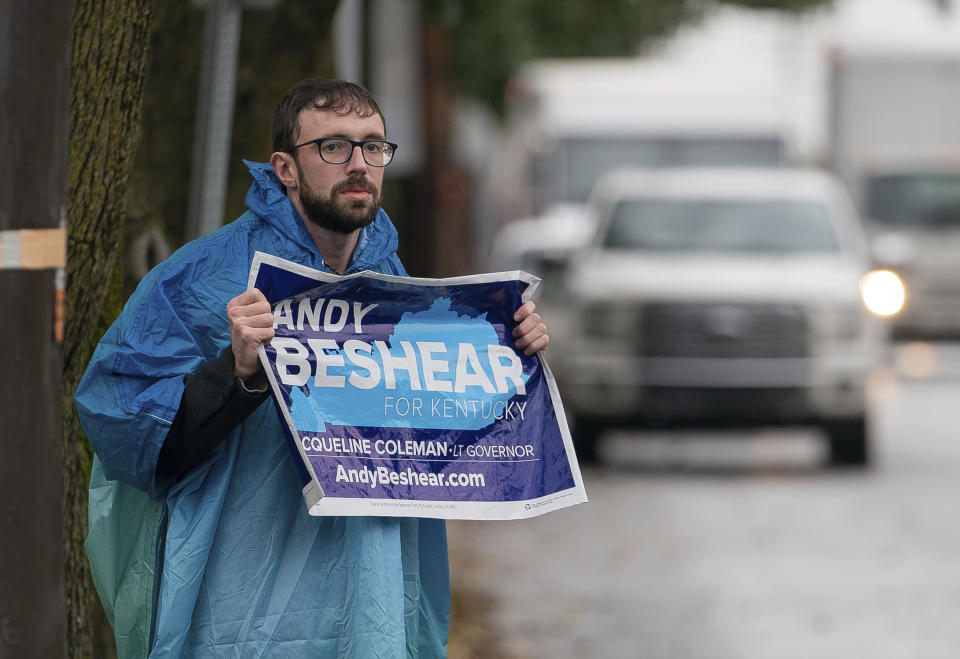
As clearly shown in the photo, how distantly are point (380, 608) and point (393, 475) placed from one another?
316 millimetres

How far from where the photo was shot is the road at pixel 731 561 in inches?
314

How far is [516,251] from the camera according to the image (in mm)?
17344

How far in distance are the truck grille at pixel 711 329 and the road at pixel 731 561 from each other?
2.90 feet

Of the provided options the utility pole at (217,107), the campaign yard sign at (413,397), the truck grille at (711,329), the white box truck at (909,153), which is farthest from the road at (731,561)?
the white box truck at (909,153)

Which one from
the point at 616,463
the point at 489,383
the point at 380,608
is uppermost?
the point at 489,383

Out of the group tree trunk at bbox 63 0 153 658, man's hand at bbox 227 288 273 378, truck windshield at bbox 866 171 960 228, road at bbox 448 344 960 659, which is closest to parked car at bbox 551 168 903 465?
road at bbox 448 344 960 659

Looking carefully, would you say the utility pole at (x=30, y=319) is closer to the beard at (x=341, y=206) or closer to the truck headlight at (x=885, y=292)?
the beard at (x=341, y=206)

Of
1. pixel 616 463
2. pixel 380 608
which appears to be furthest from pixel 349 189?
pixel 616 463

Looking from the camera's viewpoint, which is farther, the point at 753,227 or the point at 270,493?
the point at 753,227

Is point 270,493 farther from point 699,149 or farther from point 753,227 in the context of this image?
point 699,149

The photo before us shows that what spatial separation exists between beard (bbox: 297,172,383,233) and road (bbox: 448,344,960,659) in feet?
14.0

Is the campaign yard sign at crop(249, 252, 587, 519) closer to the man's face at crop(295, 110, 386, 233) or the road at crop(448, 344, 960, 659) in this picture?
→ the man's face at crop(295, 110, 386, 233)

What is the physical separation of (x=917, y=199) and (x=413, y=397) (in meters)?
21.2

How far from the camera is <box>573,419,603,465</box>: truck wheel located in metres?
13.4
